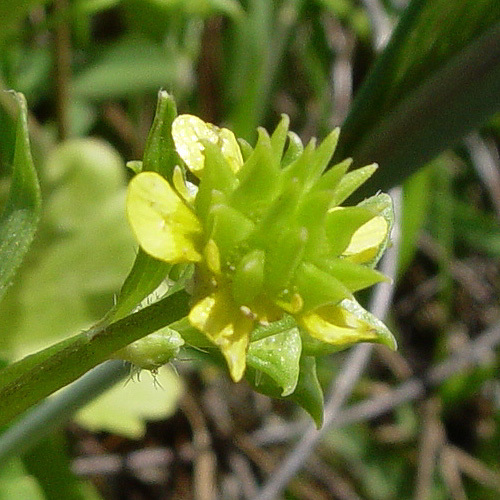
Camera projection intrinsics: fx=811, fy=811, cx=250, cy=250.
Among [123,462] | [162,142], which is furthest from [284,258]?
[123,462]

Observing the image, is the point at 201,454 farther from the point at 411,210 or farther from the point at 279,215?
the point at 279,215

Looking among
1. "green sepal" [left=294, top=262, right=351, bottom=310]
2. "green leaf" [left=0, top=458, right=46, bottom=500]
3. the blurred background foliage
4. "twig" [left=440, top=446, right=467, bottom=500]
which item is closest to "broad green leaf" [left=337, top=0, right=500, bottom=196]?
the blurred background foliage

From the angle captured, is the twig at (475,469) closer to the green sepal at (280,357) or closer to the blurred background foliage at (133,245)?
the blurred background foliage at (133,245)

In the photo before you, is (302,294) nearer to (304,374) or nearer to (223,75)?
(304,374)

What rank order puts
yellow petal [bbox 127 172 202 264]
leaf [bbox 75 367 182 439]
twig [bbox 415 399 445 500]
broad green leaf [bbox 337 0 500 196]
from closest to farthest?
yellow petal [bbox 127 172 202 264], broad green leaf [bbox 337 0 500 196], leaf [bbox 75 367 182 439], twig [bbox 415 399 445 500]

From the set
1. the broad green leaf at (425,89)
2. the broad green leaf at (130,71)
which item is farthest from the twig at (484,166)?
the broad green leaf at (425,89)

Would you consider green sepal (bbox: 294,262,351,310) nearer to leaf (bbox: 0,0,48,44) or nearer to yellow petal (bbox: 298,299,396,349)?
yellow petal (bbox: 298,299,396,349)
